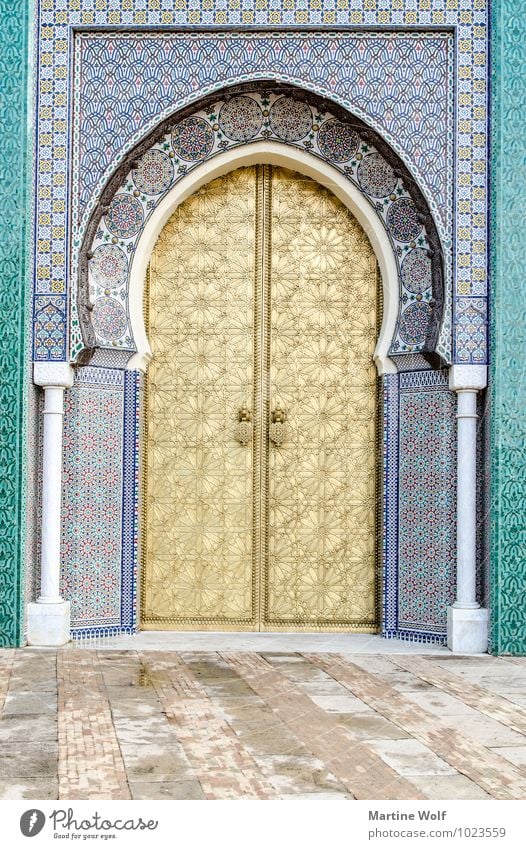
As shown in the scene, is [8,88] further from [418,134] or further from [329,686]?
[329,686]

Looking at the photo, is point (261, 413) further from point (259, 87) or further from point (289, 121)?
point (259, 87)

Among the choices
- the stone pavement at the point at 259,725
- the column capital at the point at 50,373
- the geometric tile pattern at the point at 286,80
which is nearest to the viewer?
the stone pavement at the point at 259,725

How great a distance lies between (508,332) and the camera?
17.5ft

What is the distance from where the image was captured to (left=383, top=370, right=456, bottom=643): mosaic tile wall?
5.56 m

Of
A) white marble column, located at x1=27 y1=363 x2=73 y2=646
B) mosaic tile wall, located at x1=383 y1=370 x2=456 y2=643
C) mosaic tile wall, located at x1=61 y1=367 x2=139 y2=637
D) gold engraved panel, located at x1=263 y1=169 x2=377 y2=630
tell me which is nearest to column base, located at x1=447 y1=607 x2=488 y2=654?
mosaic tile wall, located at x1=383 y1=370 x2=456 y2=643

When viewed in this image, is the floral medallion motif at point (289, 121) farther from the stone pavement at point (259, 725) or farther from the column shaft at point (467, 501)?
the stone pavement at point (259, 725)

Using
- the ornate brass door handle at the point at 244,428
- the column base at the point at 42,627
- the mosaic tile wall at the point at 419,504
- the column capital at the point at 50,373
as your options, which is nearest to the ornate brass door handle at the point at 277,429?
the ornate brass door handle at the point at 244,428

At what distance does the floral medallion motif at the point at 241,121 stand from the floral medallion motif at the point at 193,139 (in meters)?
0.10

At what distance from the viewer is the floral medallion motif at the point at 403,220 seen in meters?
5.72

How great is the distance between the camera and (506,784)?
3076 mm

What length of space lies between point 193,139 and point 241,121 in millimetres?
298
